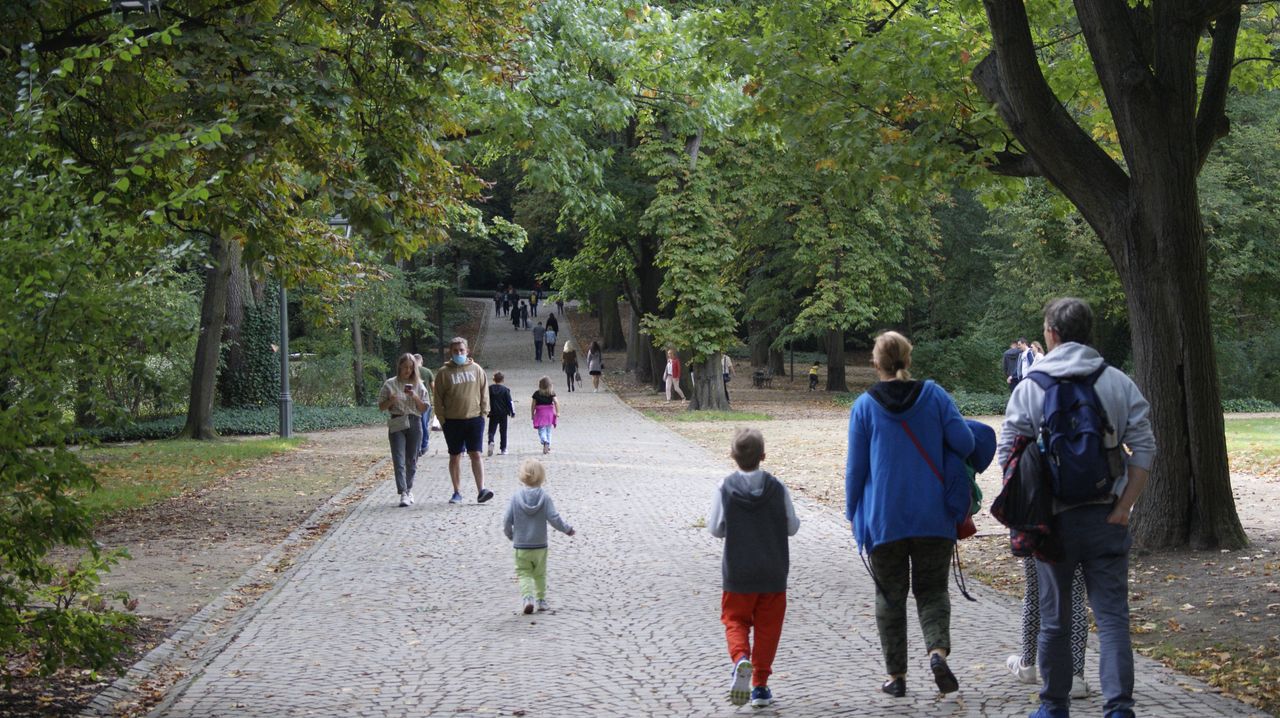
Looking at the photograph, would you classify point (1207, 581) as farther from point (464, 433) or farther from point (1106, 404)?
point (464, 433)

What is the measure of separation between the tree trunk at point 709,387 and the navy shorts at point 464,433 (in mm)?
17610

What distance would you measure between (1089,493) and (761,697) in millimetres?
1879

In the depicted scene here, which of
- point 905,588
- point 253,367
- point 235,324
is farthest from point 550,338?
point 905,588

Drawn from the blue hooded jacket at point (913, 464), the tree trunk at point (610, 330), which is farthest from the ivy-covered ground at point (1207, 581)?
the tree trunk at point (610, 330)

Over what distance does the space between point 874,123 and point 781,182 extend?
24050 mm

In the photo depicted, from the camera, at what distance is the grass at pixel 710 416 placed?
2980 cm

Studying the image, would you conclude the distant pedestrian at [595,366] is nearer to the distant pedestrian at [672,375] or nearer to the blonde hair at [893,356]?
the distant pedestrian at [672,375]

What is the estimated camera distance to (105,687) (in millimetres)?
6668

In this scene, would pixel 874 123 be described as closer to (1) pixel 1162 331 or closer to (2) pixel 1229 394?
(1) pixel 1162 331

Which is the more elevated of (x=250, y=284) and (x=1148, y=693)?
(x=250, y=284)

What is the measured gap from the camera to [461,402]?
14156mm

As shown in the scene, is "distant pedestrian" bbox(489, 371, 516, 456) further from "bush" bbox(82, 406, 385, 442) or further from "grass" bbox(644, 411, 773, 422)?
"grass" bbox(644, 411, 773, 422)

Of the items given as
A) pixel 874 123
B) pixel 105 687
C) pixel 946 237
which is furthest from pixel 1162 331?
pixel 946 237

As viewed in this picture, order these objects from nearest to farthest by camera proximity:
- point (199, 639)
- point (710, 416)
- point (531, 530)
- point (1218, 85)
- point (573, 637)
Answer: point (573, 637) < point (199, 639) < point (531, 530) < point (1218, 85) < point (710, 416)
